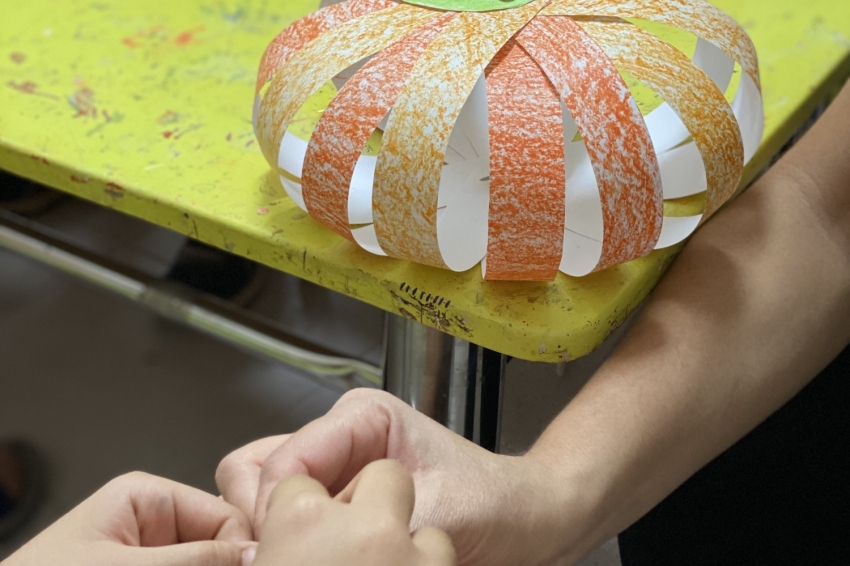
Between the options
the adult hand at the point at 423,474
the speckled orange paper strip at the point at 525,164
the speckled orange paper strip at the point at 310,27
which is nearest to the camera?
the adult hand at the point at 423,474

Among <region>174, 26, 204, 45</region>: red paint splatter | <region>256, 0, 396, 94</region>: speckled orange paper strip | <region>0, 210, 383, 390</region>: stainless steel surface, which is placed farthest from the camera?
<region>0, 210, 383, 390</region>: stainless steel surface

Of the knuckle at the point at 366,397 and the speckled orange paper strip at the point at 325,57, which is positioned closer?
the knuckle at the point at 366,397

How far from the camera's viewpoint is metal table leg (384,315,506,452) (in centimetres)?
75

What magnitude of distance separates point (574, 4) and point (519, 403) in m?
0.44

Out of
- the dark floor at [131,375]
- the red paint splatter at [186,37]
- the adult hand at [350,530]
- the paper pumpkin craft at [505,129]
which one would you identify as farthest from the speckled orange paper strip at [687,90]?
the dark floor at [131,375]

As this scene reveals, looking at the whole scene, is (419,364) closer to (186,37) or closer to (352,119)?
(352,119)

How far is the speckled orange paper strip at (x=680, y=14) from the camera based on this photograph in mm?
648

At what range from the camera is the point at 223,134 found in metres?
0.83

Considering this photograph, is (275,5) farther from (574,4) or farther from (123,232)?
(123,232)

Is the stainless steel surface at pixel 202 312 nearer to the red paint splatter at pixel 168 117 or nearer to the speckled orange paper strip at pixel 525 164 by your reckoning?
the red paint splatter at pixel 168 117

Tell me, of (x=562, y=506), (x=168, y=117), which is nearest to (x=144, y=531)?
(x=562, y=506)

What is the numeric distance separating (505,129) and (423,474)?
252mm

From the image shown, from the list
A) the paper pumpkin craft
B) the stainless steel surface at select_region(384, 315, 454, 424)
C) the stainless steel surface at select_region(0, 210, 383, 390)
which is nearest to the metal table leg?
the stainless steel surface at select_region(384, 315, 454, 424)

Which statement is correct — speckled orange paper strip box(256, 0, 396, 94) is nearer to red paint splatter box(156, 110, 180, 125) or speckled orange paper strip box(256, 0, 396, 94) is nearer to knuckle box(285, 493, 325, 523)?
red paint splatter box(156, 110, 180, 125)
